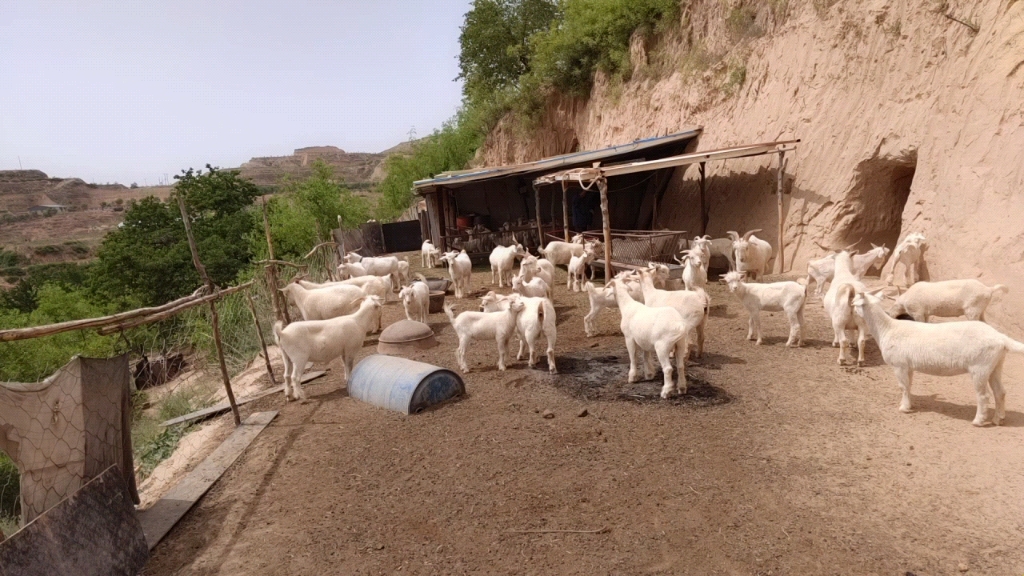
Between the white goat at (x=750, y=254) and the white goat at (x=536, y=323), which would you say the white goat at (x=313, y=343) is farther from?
the white goat at (x=750, y=254)

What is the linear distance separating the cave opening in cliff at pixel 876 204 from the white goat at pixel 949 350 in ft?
24.7

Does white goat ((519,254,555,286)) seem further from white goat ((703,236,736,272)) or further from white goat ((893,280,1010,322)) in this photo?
white goat ((893,280,1010,322))

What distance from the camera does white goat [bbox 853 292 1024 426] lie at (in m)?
5.30

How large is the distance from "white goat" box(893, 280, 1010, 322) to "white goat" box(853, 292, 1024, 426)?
2193mm

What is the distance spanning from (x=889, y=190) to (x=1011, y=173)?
3.80m

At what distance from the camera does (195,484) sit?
5.66 meters

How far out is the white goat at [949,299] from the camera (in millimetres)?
7575

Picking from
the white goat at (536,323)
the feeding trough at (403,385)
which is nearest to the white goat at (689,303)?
the white goat at (536,323)

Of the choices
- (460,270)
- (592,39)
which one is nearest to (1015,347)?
(460,270)

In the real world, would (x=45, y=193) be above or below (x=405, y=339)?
above

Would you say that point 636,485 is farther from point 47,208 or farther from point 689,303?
point 47,208

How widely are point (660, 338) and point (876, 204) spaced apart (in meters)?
8.88

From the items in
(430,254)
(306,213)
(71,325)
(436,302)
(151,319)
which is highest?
(306,213)

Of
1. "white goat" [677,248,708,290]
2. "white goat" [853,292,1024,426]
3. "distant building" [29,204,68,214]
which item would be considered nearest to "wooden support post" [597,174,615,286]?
"white goat" [677,248,708,290]
